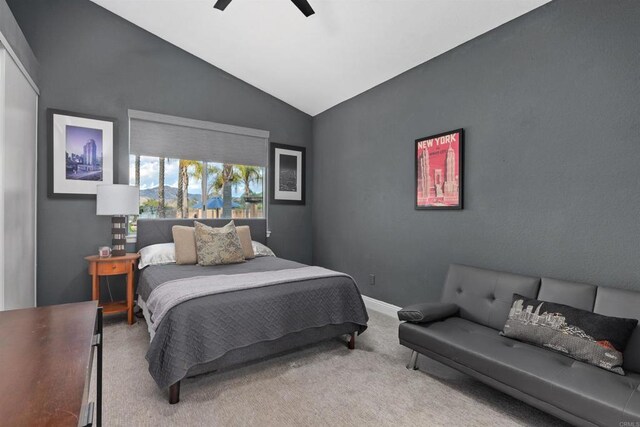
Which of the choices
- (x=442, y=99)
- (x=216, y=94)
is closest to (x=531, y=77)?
(x=442, y=99)

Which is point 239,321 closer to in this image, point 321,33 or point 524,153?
Result: point 524,153

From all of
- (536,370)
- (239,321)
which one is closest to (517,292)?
(536,370)

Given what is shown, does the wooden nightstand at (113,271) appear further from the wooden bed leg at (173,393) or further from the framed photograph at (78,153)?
the wooden bed leg at (173,393)

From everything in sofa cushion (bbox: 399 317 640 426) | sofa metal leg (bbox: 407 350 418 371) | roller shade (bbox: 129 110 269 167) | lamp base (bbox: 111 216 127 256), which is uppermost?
roller shade (bbox: 129 110 269 167)

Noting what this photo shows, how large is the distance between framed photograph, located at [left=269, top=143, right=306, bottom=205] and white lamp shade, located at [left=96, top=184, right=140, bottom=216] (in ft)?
6.49

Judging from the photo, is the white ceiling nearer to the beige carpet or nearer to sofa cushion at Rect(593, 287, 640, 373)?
sofa cushion at Rect(593, 287, 640, 373)

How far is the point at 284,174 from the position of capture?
4.93 m

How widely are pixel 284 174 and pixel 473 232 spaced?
9.56ft

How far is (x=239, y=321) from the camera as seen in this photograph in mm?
2236

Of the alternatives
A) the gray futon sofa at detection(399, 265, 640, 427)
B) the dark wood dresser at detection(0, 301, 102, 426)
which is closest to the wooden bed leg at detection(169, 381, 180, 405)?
the dark wood dresser at detection(0, 301, 102, 426)

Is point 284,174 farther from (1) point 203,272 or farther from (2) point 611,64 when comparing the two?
(2) point 611,64

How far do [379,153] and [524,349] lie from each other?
2.57 meters

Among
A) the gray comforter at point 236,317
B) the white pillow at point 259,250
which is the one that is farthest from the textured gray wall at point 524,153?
the white pillow at point 259,250

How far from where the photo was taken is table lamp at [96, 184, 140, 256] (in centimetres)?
330
